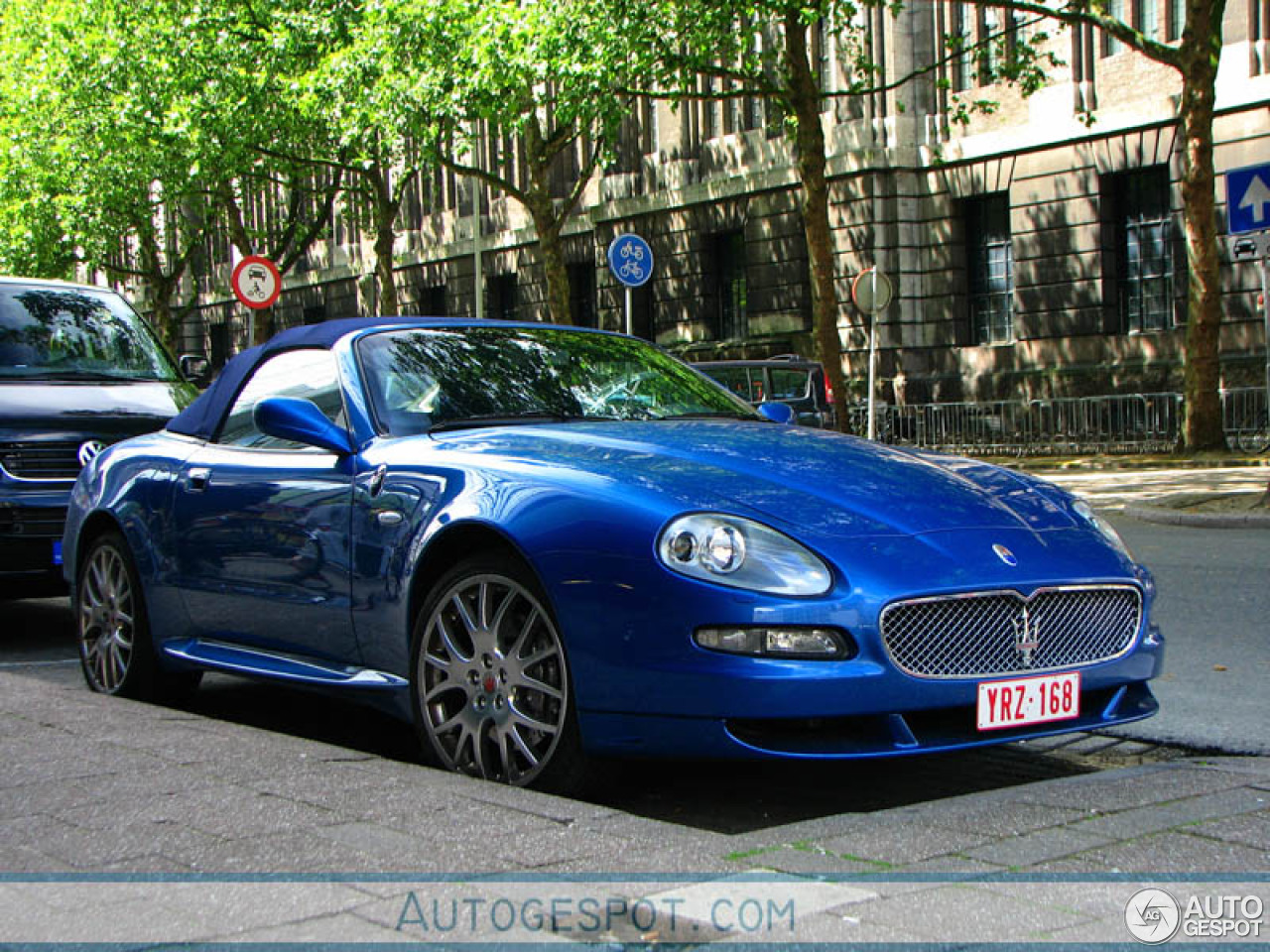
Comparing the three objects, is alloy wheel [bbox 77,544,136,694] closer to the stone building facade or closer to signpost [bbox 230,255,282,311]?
signpost [bbox 230,255,282,311]

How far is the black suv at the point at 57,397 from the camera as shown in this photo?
8.68 meters

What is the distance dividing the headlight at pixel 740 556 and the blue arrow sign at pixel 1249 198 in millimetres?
12674

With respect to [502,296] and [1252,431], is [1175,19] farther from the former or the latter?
[502,296]

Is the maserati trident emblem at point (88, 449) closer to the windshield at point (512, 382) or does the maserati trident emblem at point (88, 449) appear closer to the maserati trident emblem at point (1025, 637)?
the windshield at point (512, 382)

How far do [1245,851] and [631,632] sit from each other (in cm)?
160

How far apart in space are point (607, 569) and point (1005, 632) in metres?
1.12

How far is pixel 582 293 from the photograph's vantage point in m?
43.2

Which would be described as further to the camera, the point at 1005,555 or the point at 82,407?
the point at 82,407

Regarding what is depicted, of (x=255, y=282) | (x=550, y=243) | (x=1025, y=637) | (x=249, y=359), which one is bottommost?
(x=1025, y=637)

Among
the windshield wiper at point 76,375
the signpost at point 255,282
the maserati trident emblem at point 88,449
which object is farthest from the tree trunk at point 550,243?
the maserati trident emblem at point 88,449

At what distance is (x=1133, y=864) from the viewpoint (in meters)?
3.65

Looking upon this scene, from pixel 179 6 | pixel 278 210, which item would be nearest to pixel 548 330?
pixel 179 6

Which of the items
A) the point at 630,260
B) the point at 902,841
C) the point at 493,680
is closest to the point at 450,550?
the point at 493,680

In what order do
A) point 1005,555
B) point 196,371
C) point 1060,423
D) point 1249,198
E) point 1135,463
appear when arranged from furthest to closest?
point 1060,423
point 1135,463
point 1249,198
point 196,371
point 1005,555
